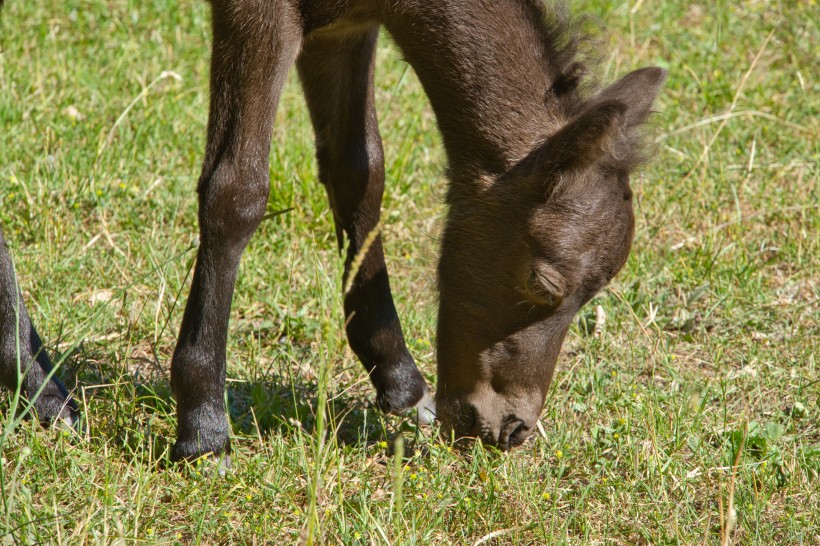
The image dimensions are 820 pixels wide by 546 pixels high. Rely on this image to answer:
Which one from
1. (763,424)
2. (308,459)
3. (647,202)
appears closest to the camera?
(308,459)

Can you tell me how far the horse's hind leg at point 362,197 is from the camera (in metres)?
4.51

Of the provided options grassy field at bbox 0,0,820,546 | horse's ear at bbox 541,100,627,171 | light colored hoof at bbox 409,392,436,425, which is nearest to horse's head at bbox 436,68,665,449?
horse's ear at bbox 541,100,627,171

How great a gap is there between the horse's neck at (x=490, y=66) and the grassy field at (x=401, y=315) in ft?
1.22

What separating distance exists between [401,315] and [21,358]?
80.4 inches

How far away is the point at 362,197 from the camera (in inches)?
183

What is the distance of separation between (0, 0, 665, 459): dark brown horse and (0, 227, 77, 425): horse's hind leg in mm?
15

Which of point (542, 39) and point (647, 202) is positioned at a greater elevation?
point (542, 39)

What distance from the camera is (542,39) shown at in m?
3.85

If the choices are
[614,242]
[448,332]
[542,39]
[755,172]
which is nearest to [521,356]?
[448,332]

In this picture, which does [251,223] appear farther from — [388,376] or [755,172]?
[755,172]

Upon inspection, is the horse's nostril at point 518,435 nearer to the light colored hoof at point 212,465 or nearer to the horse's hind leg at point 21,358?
the light colored hoof at point 212,465

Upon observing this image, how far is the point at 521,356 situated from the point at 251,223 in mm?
1209

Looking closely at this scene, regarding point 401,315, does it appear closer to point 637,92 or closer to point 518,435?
point 518,435

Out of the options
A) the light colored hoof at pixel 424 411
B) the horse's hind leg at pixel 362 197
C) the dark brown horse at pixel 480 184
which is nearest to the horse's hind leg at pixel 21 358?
the dark brown horse at pixel 480 184
